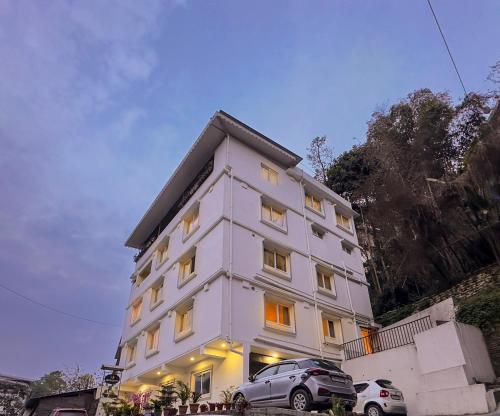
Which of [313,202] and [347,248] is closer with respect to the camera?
[313,202]

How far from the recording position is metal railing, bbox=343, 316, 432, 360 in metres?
16.4

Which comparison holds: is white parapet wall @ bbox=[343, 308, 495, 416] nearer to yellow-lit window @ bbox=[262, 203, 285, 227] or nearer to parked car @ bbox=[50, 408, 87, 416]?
yellow-lit window @ bbox=[262, 203, 285, 227]

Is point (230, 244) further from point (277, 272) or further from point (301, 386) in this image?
point (301, 386)

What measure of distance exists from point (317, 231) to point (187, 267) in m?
8.66

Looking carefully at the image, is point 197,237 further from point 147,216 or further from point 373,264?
point 373,264

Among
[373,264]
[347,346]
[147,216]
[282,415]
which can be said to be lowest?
[282,415]

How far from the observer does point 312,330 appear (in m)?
18.9

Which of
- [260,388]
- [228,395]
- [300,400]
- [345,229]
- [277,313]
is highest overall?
[345,229]

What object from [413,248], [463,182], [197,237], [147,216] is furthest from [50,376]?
[463,182]

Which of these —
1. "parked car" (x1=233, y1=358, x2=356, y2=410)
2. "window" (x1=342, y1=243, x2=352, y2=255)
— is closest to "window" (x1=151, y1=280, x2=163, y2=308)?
"window" (x1=342, y1=243, x2=352, y2=255)

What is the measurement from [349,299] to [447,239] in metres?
6.90

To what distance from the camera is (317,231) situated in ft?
80.2

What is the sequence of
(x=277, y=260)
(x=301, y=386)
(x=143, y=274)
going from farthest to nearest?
(x=143, y=274) < (x=277, y=260) < (x=301, y=386)

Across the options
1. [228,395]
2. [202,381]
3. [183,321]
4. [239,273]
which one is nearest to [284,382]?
[228,395]
